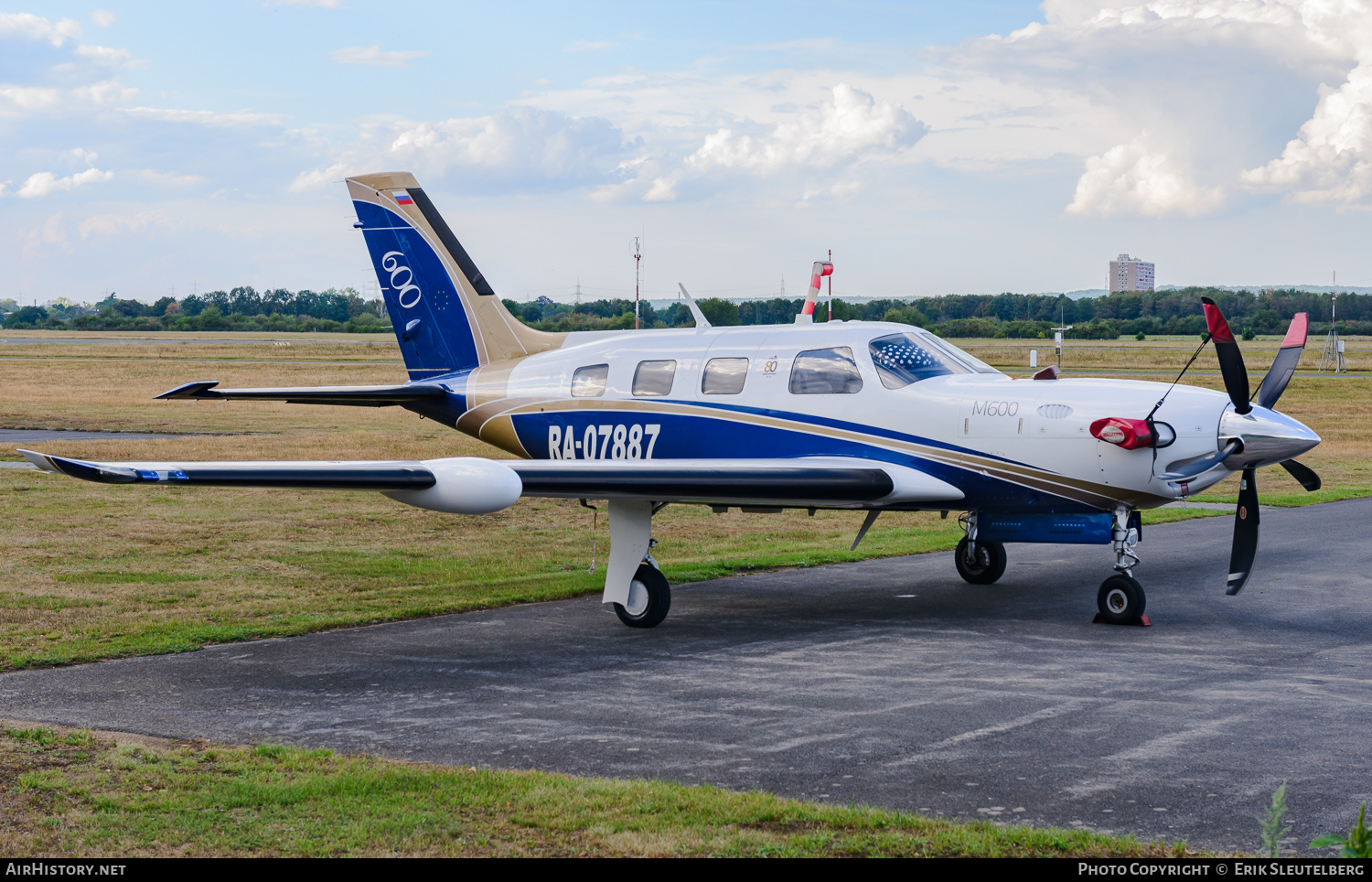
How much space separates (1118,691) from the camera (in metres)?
8.98

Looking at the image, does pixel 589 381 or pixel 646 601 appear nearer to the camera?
pixel 646 601

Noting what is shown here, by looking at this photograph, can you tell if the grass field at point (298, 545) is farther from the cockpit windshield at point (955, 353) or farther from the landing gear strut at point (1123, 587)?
the landing gear strut at point (1123, 587)

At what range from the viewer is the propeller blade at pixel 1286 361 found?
39.3 feet

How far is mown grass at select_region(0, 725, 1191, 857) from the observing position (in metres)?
5.76

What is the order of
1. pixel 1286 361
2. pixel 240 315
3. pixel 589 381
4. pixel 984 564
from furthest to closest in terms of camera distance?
pixel 240 315, pixel 984 564, pixel 589 381, pixel 1286 361

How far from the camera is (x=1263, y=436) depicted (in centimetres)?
1091

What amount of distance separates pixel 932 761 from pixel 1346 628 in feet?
20.5

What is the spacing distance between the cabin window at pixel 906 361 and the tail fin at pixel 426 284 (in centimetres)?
508

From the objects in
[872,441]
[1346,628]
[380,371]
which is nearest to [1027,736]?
[872,441]

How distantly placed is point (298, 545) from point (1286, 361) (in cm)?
1208

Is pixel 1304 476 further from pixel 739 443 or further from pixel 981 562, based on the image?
pixel 739 443

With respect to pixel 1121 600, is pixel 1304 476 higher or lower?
higher

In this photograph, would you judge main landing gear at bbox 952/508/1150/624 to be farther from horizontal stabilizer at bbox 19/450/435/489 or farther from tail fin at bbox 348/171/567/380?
tail fin at bbox 348/171/567/380

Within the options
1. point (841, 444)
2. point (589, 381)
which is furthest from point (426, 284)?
point (841, 444)
